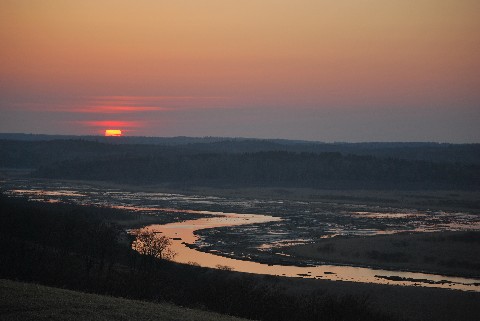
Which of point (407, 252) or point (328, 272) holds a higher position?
point (407, 252)

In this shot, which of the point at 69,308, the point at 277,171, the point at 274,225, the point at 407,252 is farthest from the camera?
the point at 277,171

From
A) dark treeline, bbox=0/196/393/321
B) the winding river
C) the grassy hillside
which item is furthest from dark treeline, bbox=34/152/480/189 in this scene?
the grassy hillside

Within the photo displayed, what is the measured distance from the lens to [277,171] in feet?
533

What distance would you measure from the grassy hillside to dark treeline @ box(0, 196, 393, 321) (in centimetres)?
704

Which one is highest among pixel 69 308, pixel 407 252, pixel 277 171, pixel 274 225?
pixel 277 171

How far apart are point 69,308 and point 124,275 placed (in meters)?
18.7

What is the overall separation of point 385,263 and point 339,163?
106 meters

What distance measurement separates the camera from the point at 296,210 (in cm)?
9938

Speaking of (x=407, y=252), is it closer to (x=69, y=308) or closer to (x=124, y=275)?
(x=124, y=275)

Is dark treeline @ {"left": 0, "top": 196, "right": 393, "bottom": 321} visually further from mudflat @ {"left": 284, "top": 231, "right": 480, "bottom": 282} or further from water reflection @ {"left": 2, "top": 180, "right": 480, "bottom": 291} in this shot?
mudflat @ {"left": 284, "top": 231, "right": 480, "bottom": 282}

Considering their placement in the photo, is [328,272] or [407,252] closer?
[328,272]

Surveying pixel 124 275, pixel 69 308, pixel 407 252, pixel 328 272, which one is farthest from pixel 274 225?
pixel 69 308

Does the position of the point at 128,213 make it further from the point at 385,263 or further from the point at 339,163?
the point at 339,163

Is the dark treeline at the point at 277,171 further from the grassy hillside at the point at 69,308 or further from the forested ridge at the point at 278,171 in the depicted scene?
the grassy hillside at the point at 69,308
